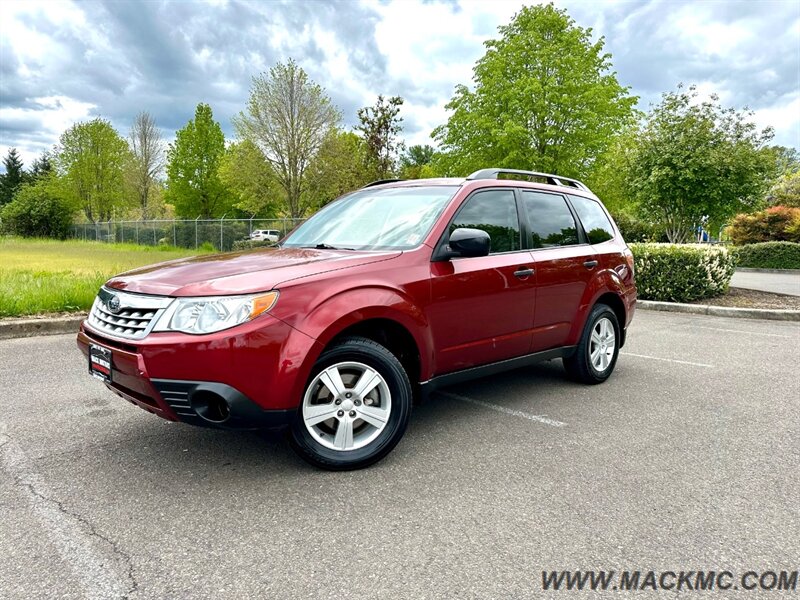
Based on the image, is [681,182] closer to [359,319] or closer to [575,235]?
[575,235]

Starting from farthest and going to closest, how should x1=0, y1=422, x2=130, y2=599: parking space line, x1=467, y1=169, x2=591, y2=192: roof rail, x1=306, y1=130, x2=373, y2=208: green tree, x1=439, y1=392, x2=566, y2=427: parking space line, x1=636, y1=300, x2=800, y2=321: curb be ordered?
x1=306, y1=130, x2=373, y2=208: green tree → x1=636, y1=300, x2=800, y2=321: curb → x1=467, y1=169, x2=591, y2=192: roof rail → x1=439, y1=392, x2=566, y2=427: parking space line → x1=0, y1=422, x2=130, y2=599: parking space line

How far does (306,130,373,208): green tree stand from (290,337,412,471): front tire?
2209 centimetres

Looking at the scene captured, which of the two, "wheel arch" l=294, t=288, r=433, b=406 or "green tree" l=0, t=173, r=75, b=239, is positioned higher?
"green tree" l=0, t=173, r=75, b=239

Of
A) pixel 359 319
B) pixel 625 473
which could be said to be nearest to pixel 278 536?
pixel 359 319

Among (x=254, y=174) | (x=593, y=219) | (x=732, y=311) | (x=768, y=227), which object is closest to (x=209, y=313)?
(x=593, y=219)

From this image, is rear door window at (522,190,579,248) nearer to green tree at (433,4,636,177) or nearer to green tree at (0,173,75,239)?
green tree at (433,4,636,177)

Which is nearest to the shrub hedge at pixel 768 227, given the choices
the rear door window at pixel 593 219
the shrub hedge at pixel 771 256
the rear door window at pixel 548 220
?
the shrub hedge at pixel 771 256

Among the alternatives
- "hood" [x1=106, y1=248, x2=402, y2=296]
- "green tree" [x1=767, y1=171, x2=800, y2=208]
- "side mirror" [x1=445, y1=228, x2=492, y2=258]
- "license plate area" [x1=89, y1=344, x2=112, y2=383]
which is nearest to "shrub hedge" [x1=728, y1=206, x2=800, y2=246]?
"green tree" [x1=767, y1=171, x2=800, y2=208]

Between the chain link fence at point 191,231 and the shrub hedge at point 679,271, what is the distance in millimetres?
13550

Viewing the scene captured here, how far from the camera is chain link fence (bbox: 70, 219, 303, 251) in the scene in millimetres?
25833

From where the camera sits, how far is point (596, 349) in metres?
5.06

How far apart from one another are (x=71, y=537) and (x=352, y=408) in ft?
4.74

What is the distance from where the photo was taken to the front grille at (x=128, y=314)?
2.89 m

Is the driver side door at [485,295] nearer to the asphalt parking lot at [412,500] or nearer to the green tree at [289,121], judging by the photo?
the asphalt parking lot at [412,500]
